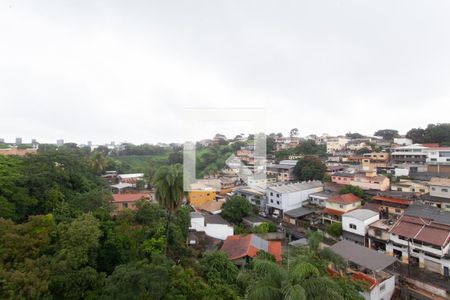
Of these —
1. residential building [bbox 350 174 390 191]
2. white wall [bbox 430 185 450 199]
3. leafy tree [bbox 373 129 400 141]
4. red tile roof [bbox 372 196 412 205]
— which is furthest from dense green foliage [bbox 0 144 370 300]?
leafy tree [bbox 373 129 400 141]

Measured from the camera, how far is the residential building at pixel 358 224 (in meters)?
13.2

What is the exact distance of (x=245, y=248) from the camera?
11.2 meters

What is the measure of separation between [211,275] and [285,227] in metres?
9.76

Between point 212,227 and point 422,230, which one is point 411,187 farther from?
point 212,227

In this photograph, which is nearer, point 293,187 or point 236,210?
point 236,210

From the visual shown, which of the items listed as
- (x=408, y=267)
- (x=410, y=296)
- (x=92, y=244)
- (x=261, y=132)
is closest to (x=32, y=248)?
(x=92, y=244)

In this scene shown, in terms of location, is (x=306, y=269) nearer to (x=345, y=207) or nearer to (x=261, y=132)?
(x=261, y=132)

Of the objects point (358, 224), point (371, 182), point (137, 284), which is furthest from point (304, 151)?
point (137, 284)

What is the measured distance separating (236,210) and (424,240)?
1060cm

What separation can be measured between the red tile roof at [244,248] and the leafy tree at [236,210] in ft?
14.6

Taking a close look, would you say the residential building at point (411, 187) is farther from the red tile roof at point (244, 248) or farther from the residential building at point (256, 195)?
the red tile roof at point (244, 248)

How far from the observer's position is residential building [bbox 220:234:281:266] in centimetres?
1084

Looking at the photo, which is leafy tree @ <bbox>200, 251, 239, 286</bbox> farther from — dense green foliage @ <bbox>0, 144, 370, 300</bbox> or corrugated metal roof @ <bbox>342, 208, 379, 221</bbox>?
corrugated metal roof @ <bbox>342, 208, 379, 221</bbox>

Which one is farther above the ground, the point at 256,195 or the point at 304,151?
the point at 304,151
